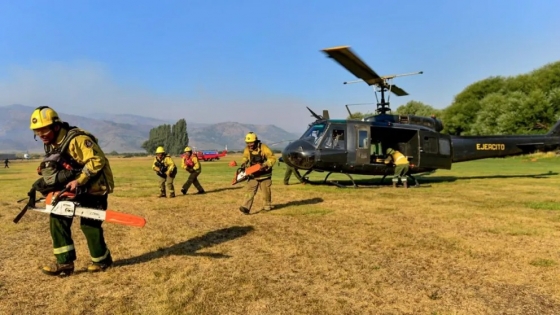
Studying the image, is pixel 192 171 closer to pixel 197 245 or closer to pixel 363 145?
pixel 363 145

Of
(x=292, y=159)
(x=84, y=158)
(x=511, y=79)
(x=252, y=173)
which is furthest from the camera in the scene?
(x=511, y=79)

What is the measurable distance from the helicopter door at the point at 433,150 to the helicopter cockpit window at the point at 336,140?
323 centimetres

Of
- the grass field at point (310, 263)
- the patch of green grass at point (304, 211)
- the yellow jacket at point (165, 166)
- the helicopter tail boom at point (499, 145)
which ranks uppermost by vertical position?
the helicopter tail boom at point (499, 145)

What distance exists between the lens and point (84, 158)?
5.25 metres

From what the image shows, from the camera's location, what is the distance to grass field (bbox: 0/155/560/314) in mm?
4309

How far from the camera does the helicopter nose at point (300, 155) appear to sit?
1355 cm

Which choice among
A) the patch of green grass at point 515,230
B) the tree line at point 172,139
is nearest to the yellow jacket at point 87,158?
the patch of green grass at point 515,230

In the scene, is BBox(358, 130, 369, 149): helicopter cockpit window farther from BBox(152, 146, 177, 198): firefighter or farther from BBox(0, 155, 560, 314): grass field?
BBox(152, 146, 177, 198): firefighter

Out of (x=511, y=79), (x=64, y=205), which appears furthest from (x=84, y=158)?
(x=511, y=79)

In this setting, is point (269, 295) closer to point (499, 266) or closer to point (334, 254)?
point (334, 254)

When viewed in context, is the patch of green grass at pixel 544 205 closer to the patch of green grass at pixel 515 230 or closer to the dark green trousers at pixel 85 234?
the patch of green grass at pixel 515 230

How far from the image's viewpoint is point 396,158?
47.8 feet

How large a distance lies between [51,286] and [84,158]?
1.68m

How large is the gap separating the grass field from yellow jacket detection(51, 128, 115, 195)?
130cm
